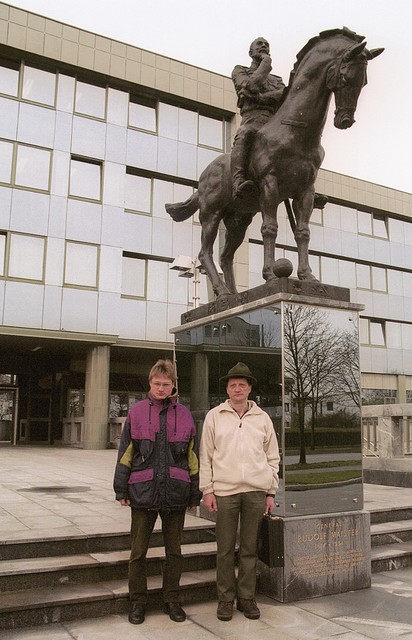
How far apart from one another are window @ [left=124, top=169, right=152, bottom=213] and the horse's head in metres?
17.5

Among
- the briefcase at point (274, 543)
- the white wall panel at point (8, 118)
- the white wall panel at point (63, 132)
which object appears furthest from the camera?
the white wall panel at point (63, 132)

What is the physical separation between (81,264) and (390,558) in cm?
1675

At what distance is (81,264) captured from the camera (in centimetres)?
2120

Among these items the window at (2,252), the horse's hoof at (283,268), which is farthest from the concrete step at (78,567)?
the window at (2,252)

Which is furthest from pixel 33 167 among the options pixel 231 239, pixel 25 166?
pixel 231 239

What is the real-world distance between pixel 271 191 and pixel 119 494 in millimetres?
3443

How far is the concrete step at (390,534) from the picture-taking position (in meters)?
6.77

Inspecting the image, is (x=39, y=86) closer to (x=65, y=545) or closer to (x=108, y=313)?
(x=108, y=313)

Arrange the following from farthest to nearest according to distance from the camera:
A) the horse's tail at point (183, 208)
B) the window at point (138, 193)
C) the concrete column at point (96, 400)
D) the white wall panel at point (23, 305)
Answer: the window at point (138, 193) → the concrete column at point (96, 400) → the white wall panel at point (23, 305) → the horse's tail at point (183, 208)

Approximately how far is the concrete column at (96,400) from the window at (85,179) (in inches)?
217

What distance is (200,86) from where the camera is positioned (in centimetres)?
2423

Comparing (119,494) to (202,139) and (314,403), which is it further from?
(202,139)

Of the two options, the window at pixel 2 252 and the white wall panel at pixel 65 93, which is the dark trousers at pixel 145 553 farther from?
the white wall panel at pixel 65 93

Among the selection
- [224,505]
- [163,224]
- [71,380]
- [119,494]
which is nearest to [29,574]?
[119,494]
